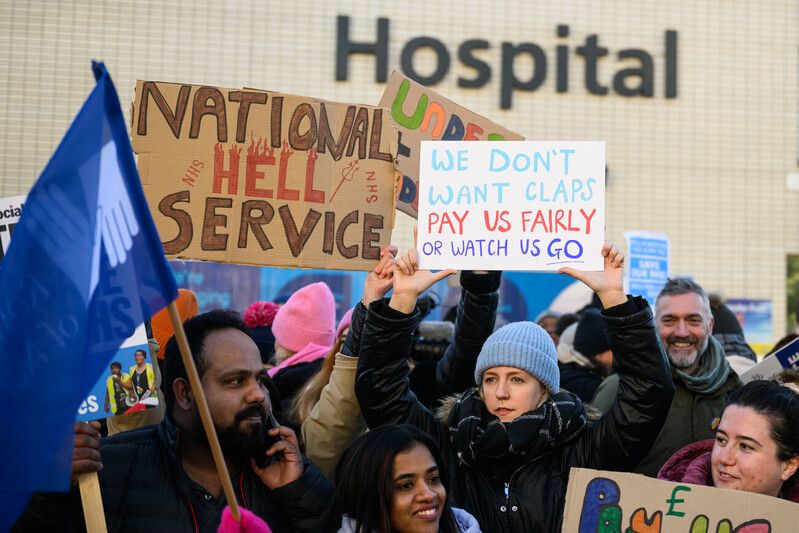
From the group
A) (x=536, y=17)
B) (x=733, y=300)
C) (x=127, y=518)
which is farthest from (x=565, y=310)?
(x=127, y=518)

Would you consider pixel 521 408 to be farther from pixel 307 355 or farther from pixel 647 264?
pixel 647 264

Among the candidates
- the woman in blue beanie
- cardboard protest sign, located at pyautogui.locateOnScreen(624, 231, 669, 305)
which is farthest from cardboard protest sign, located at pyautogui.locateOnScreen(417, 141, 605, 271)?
cardboard protest sign, located at pyautogui.locateOnScreen(624, 231, 669, 305)

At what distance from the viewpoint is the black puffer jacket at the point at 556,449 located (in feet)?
10.8

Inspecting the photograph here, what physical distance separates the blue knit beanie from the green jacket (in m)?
0.80

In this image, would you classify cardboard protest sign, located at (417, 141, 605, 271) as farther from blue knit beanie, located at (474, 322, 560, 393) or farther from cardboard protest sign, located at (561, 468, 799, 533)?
cardboard protest sign, located at (561, 468, 799, 533)

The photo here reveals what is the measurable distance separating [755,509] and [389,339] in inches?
49.5

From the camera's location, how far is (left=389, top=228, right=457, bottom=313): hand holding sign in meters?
3.54

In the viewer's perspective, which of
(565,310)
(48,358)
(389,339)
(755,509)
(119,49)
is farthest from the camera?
(119,49)

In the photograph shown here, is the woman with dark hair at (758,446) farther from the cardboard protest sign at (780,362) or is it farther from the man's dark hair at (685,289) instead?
the cardboard protest sign at (780,362)

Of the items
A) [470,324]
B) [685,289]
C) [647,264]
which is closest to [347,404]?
[470,324]

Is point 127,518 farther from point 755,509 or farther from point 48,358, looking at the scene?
point 755,509

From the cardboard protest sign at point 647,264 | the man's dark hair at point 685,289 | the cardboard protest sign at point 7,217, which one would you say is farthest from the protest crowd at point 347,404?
the cardboard protest sign at point 647,264

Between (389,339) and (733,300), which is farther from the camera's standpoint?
(733,300)

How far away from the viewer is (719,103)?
52.1 feet
